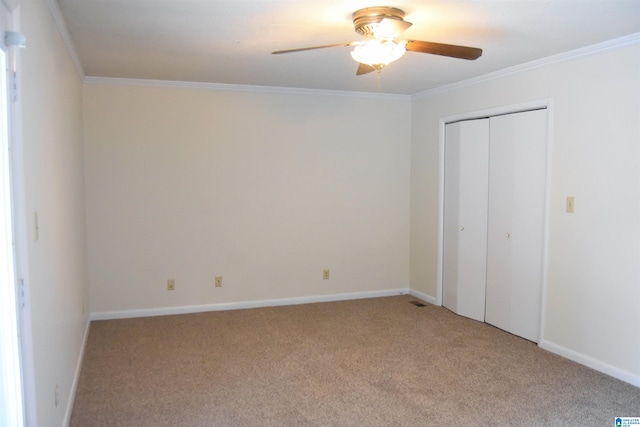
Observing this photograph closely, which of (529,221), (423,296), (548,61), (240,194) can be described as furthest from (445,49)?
(423,296)

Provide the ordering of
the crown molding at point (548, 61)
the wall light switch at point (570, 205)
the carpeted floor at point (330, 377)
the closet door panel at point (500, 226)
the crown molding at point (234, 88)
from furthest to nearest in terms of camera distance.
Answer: the crown molding at point (234, 88), the closet door panel at point (500, 226), the wall light switch at point (570, 205), the crown molding at point (548, 61), the carpeted floor at point (330, 377)

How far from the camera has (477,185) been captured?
4508mm

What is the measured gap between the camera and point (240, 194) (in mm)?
4875

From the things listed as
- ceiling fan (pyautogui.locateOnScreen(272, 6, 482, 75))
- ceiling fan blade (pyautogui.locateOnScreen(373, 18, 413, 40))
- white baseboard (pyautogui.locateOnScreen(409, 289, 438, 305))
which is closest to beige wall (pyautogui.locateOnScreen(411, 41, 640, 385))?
ceiling fan (pyautogui.locateOnScreen(272, 6, 482, 75))

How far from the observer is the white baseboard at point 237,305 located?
4586 mm

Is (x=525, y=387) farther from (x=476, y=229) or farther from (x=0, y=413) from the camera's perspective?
(x=0, y=413)

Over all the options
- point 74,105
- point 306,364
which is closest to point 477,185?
point 306,364

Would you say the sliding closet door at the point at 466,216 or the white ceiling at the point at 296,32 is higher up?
the white ceiling at the point at 296,32

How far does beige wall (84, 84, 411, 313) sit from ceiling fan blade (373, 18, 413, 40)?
2531 mm

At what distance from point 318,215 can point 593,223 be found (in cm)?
262

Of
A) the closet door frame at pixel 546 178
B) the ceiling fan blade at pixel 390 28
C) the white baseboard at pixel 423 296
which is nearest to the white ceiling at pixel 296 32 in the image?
the ceiling fan blade at pixel 390 28

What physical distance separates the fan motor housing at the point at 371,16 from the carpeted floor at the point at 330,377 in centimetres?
216

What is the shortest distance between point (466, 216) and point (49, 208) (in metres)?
3.56

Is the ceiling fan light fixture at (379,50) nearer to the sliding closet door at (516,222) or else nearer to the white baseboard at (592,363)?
the sliding closet door at (516,222)
